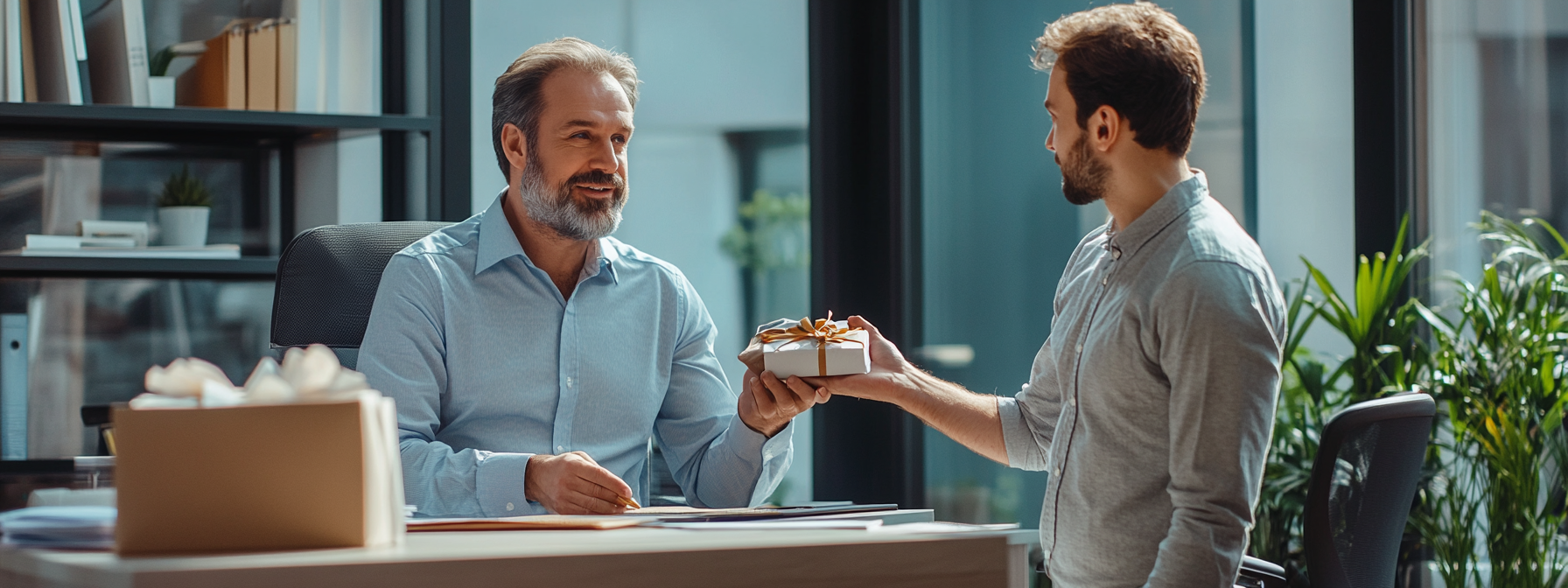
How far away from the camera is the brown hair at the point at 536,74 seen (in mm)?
2062

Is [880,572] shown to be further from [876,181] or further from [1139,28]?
[876,181]

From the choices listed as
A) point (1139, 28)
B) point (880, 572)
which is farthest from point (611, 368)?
point (880, 572)

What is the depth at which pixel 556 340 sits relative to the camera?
1971 millimetres

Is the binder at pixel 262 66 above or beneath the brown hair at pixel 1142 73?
above

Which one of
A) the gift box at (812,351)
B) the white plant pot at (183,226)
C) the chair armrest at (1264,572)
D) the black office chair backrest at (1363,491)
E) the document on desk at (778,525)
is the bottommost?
the chair armrest at (1264,572)

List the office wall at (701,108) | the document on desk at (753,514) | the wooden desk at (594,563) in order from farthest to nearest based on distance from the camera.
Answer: the office wall at (701,108), the document on desk at (753,514), the wooden desk at (594,563)

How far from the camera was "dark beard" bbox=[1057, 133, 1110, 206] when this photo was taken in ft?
5.34

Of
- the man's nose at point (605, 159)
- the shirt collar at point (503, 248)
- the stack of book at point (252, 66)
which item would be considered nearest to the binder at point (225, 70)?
the stack of book at point (252, 66)

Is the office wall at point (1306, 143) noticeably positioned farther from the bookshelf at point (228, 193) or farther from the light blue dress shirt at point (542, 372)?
the bookshelf at point (228, 193)

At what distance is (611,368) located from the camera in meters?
1.98

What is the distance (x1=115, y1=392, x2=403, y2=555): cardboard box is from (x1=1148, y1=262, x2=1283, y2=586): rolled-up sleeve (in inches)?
34.3

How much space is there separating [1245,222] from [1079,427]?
5.86ft

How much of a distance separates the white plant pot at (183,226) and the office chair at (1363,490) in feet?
7.58

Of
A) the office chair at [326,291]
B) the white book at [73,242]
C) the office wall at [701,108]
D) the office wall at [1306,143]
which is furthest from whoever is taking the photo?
the office wall at [701,108]
